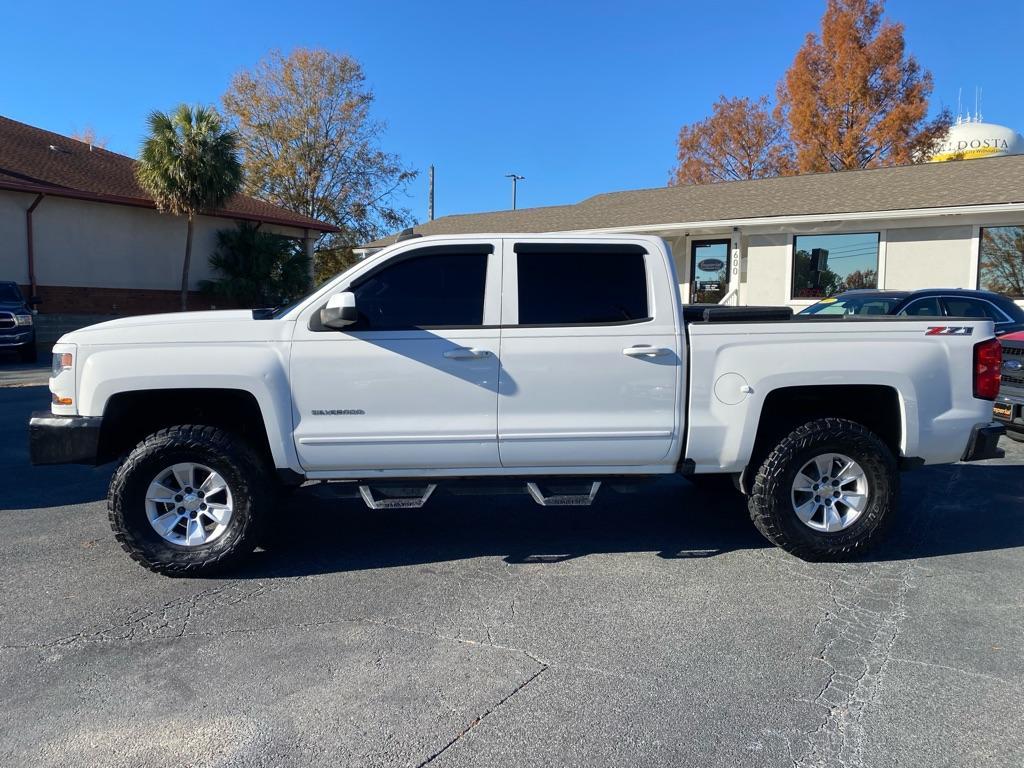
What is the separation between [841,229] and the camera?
17281 mm

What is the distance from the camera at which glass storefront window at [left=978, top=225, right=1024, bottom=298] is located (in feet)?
50.4

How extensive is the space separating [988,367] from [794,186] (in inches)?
622

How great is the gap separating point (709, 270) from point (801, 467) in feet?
51.6

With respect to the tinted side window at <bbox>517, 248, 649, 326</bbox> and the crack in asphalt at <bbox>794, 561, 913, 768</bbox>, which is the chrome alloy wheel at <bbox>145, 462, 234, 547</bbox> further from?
the crack in asphalt at <bbox>794, 561, 913, 768</bbox>

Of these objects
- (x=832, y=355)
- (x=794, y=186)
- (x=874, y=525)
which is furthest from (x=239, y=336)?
(x=794, y=186)

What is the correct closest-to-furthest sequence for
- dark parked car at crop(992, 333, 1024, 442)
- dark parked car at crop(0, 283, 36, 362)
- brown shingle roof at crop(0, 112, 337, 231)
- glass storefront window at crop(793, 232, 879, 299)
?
dark parked car at crop(992, 333, 1024, 442)
dark parked car at crop(0, 283, 36, 362)
glass storefront window at crop(793, 232, 879, 299)
brown shingle roof at crop(0, 112, 337, 231)

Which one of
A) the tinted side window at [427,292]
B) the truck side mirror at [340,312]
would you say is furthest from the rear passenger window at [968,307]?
the truck side mirror at [340,312]

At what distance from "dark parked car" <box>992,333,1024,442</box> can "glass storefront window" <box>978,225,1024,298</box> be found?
9.26m

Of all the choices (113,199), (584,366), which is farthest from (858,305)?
(113,199)

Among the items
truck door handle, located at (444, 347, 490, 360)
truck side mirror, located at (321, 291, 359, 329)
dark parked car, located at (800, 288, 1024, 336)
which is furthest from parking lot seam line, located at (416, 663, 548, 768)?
dark parked car, located at (800, 288, 1024, 336)

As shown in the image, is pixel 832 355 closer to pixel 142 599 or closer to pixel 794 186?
pixel 142 599

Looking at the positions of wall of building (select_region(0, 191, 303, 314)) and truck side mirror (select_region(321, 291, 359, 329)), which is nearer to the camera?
truck side mirror (select_region(321, 291, 359, 329))

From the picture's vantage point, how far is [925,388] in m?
4.80

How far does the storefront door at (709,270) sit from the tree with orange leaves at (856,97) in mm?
12395
